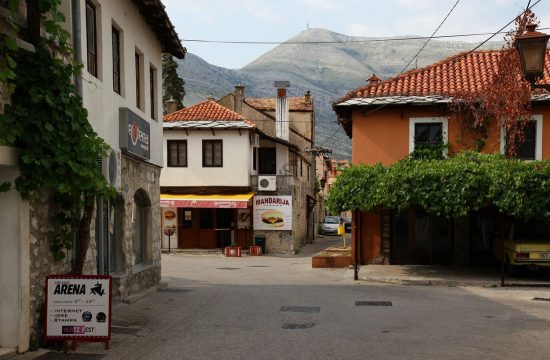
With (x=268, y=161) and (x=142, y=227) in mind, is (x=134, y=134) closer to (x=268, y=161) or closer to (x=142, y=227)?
(x=142, y=227)

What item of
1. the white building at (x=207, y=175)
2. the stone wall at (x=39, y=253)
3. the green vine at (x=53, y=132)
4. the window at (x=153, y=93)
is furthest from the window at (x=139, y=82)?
the white building at (x=207, y=175)

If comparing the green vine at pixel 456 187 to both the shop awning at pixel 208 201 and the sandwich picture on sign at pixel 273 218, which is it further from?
the sandwich picture on sign at pixel 273 218

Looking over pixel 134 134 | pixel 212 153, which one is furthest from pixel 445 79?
pixel 134 134

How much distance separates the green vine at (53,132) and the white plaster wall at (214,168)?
22684 mm

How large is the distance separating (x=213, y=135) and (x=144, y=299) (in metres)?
18.5

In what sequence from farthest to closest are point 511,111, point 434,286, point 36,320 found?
point 434,286 < point 511,111 < point 36,320

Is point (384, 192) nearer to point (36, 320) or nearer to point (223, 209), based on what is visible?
point (36, 320)

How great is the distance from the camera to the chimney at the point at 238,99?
139ft

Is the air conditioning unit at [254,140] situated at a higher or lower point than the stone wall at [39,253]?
higher

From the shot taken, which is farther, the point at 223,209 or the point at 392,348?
the point at 223,209

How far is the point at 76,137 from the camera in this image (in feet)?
27.4

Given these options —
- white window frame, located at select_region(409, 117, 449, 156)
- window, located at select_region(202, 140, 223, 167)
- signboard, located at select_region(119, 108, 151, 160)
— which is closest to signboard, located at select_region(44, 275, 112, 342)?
signboard, located at select_region(119, 108, 151, 160)

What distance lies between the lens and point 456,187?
1798 centimetres

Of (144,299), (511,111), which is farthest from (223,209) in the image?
(511,111)
